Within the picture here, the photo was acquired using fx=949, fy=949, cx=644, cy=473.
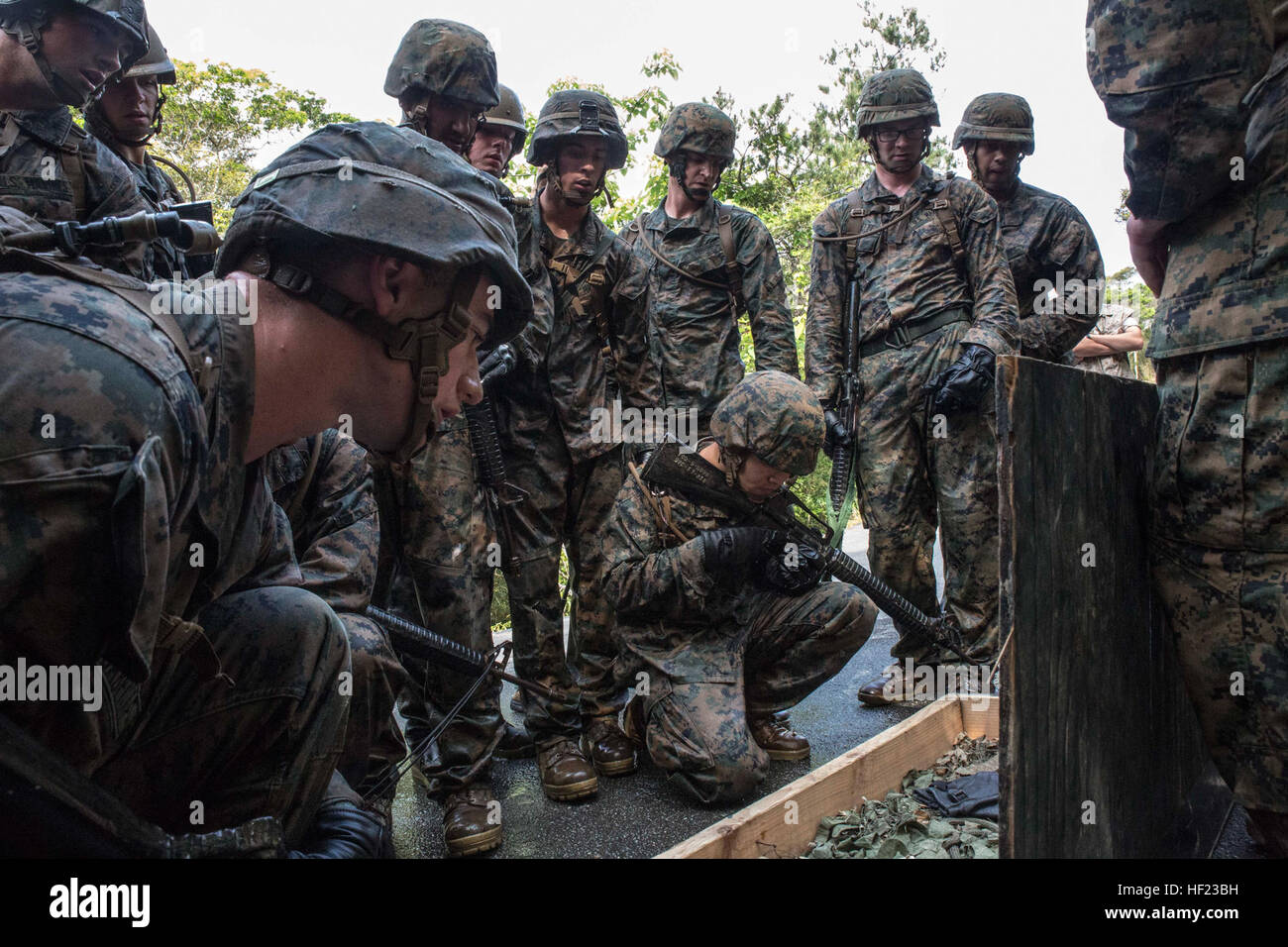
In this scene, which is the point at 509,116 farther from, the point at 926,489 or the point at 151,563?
the point at 151,563

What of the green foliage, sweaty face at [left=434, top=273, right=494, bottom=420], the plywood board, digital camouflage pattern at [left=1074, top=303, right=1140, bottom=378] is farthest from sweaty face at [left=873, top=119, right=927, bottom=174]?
the green foliage

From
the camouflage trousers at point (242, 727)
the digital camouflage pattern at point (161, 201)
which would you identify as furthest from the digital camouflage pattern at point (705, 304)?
the camouflage trousers at point (242, 727)

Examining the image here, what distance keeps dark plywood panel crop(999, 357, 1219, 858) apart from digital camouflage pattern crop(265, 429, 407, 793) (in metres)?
1.49

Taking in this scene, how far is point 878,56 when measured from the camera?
17656 millimetres

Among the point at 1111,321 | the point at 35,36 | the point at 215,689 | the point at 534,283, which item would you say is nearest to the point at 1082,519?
the point at 215,689

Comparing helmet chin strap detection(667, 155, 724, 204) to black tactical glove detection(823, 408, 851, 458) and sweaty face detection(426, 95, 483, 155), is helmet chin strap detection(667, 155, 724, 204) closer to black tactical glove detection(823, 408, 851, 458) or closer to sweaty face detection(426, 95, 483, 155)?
black tactical glove detection(823, 408, 851, 458)

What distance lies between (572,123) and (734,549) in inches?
77.2

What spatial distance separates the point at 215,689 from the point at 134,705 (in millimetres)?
146

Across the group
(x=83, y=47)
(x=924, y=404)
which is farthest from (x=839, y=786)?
(x=83, y=47)

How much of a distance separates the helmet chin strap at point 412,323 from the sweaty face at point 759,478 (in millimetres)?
2180

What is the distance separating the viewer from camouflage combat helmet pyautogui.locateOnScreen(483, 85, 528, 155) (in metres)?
4.34

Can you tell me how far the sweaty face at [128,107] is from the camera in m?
3.61

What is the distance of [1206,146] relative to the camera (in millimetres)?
2021

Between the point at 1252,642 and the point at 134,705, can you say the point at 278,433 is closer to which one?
the point at 134,705
